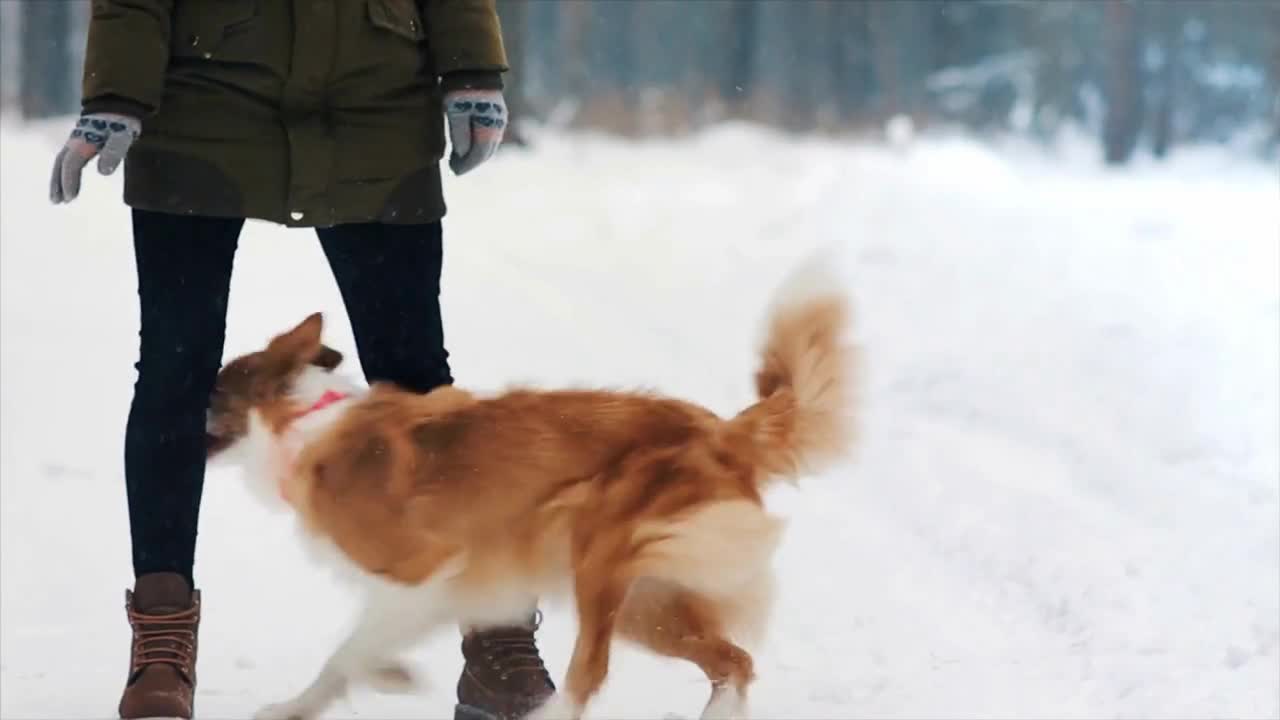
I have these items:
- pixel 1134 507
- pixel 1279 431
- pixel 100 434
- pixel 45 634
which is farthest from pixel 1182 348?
pixel 45 634

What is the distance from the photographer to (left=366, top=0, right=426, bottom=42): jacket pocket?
9.32 feet

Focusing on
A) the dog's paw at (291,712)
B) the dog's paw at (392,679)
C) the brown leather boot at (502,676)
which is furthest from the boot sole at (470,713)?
the dog's paw at (291,712)

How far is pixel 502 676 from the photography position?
9.90 feet

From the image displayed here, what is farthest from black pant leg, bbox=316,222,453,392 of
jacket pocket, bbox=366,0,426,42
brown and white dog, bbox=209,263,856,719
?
jacket pocket, bbox=366,0,426,42

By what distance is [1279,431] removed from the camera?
5.26 m

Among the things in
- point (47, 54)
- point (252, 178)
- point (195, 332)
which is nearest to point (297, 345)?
point (195, 332)

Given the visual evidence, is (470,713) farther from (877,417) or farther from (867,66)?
(867,66)

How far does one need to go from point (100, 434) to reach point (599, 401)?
3161 mm

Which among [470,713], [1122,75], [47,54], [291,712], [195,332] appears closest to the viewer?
[195,332]

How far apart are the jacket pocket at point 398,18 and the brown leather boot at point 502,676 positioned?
1.12m

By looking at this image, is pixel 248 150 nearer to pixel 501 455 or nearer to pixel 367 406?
pixel 367 406

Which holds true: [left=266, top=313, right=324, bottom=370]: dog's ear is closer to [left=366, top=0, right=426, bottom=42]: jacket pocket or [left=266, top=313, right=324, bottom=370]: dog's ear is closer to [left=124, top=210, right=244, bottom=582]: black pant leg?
[left=124, top=210, right=244, bottom=582]: black pant leg

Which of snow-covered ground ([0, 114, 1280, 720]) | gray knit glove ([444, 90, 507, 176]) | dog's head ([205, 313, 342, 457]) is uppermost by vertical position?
gray knit glove ([444, 90, 507, 176])

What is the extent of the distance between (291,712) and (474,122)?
3.77 ft
